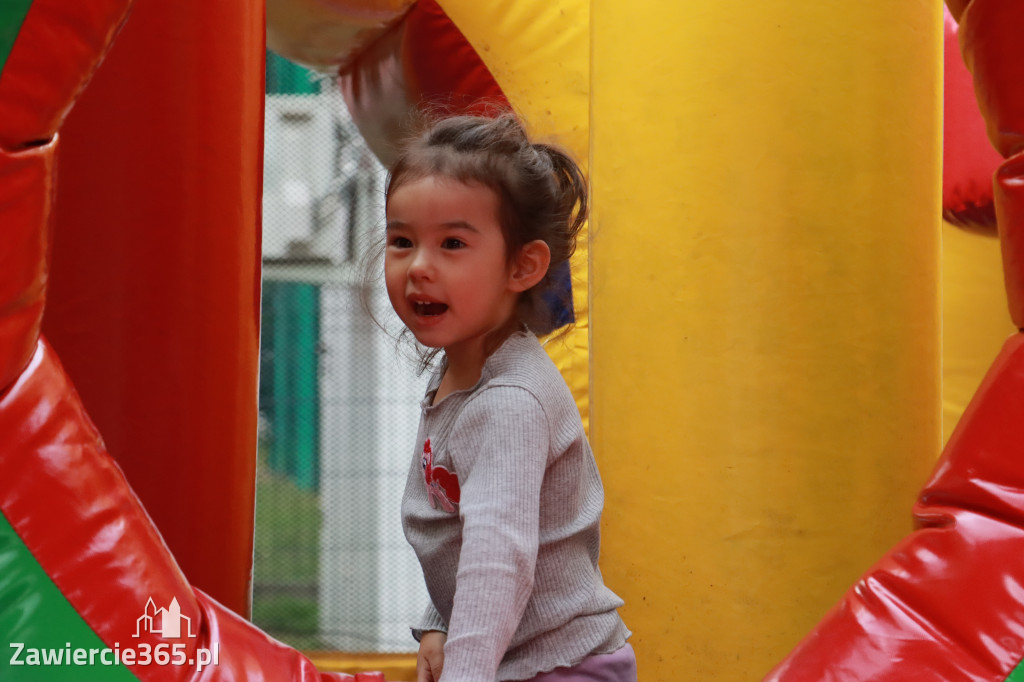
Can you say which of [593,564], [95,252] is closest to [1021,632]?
[593,564]

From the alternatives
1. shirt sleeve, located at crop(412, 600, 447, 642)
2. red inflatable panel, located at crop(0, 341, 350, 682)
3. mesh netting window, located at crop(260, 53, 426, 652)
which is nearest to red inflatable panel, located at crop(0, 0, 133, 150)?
red inflatable panel, located at crop(0, 341, 350, 682)

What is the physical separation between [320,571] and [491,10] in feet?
3.80

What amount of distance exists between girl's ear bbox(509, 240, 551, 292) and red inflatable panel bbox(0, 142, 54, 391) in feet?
1.38

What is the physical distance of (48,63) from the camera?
0.78 m

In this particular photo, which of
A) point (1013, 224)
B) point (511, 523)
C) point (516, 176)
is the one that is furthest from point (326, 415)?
point (1013, 224)

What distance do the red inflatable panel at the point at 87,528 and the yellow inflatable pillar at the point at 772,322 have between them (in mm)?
610

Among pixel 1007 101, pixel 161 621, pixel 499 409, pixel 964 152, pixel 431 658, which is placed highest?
pixel 964 152

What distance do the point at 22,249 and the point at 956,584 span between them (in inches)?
27.4

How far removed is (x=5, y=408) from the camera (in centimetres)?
76

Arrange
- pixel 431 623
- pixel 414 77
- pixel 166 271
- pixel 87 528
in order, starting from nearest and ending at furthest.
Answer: pixel 87 528 < pixel 431 623 < pixel 166 271 < pixel 414 77

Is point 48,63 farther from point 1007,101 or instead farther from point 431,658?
point 1007,101

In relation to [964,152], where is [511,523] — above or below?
below

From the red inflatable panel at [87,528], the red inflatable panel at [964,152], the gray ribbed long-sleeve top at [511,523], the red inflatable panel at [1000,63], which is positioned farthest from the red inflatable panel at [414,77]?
the red inflatable panel at [964,152]

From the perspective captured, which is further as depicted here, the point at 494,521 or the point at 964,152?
the point at 964,152
